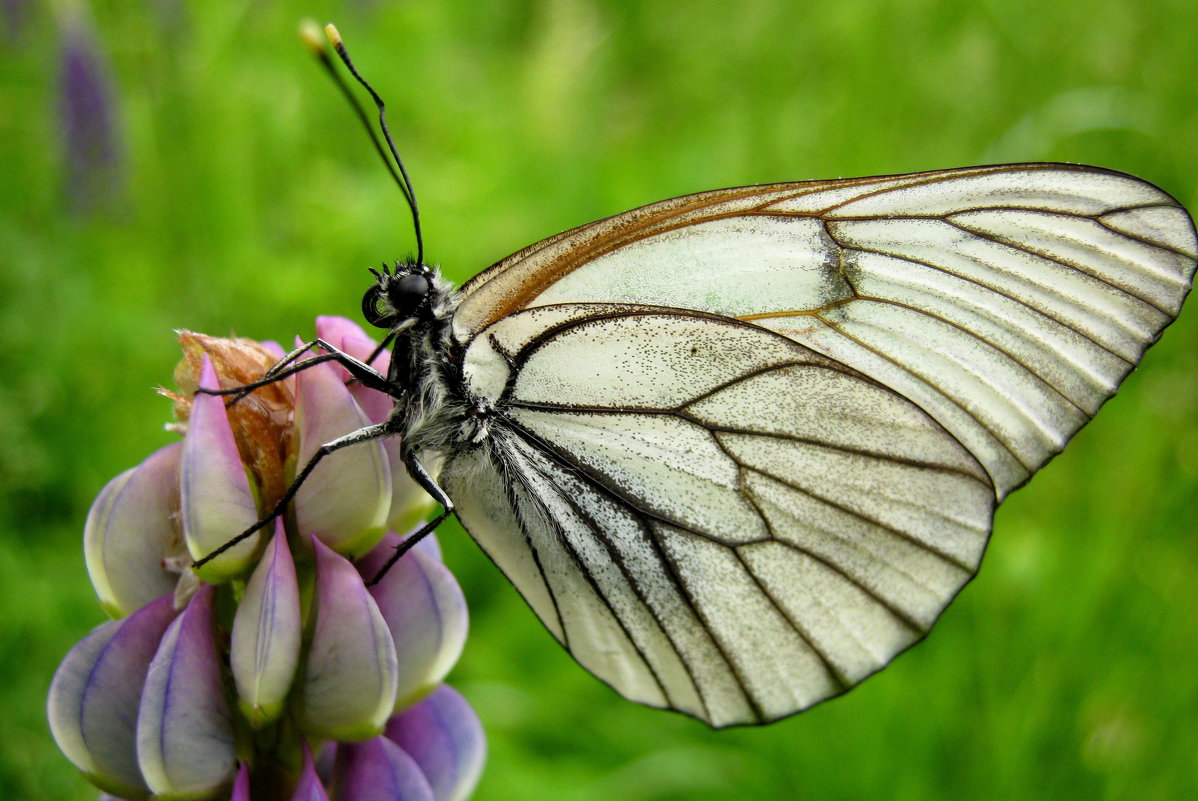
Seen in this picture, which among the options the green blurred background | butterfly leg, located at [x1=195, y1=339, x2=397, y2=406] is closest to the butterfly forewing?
butterfly leg, located at [x1=195, y1=339, x2=397, y2=406]

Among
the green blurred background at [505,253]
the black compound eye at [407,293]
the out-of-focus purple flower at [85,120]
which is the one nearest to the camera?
the black compound eye at [407,293]

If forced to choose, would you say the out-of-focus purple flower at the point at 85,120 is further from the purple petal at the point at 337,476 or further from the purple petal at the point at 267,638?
the purple petal at the point at 267,638

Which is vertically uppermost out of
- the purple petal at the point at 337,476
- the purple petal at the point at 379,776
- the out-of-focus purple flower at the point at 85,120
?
the out-of-focus purple flower at the point at 85,120

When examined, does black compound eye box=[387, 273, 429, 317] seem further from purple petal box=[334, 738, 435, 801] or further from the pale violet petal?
purple petal box=[334, 738, 435, 801]

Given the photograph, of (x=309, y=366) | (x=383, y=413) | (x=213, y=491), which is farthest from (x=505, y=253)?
(x=213, y=491)

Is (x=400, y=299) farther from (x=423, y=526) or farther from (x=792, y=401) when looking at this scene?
(x=792, y=401)

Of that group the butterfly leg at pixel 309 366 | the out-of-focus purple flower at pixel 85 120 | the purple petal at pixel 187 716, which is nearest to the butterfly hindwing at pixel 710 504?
the butterfly leg at pixel 309 366

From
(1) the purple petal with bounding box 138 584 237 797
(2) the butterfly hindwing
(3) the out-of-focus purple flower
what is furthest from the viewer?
(3) the out-of-focus purple flower
